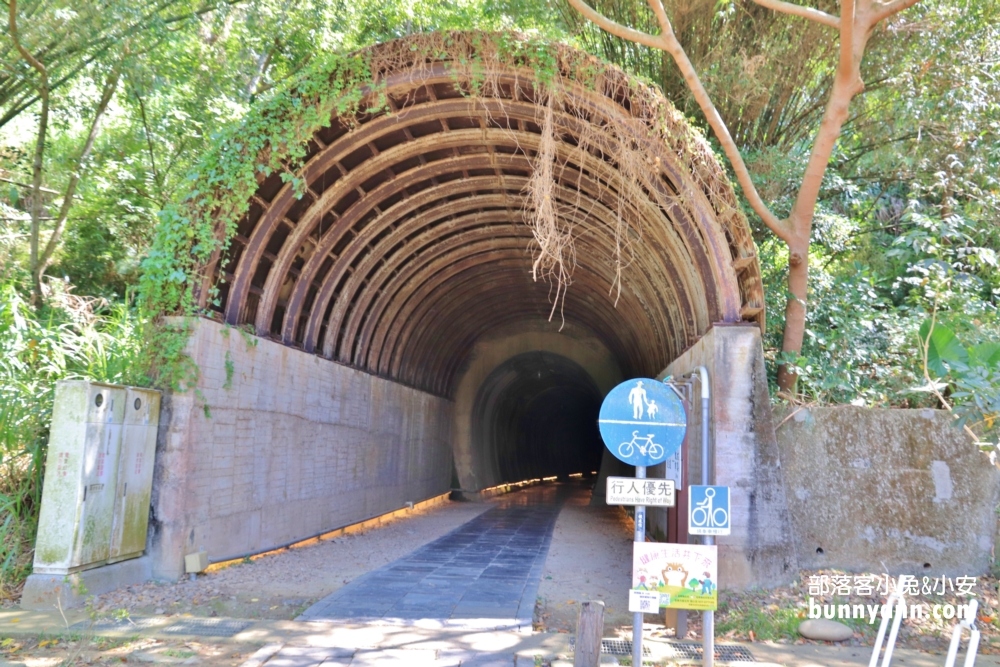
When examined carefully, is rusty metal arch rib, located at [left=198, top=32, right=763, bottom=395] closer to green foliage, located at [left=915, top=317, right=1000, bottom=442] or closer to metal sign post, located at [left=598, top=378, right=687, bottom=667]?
green foliage, located at [left=915, top=317, right=1000, bottom=442]

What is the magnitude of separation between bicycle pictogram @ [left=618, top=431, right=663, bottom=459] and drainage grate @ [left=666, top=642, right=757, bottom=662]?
1.97 meters

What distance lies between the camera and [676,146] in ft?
25.7

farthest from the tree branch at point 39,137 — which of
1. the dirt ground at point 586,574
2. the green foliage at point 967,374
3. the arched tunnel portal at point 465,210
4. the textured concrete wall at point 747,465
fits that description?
the green foliage at point 967,374

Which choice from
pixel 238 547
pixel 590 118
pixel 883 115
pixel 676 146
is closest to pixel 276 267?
pixel 238 547

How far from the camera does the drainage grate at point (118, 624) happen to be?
5.74m

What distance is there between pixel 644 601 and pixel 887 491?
13.0 feet

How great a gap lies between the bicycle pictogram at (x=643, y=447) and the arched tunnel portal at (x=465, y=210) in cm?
362

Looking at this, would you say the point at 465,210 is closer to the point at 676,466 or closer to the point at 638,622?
the point at 676,466

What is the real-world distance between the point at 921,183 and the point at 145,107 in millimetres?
11860

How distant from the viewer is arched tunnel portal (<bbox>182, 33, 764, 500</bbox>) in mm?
7926

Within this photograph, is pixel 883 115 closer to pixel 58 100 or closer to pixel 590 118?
pixel 590 118

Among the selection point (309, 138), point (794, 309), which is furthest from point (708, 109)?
point (309, 138)

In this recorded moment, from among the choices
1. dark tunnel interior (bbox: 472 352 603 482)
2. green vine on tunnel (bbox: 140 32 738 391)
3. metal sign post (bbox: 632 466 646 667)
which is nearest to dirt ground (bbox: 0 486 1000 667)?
metal sign post (bbox: 632 466 646 667)

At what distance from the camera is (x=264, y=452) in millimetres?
9289
